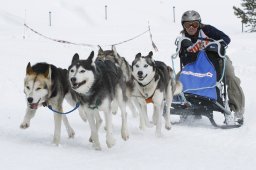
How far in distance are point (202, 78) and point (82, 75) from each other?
231 cm

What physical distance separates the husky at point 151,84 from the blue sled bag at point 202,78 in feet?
1.29

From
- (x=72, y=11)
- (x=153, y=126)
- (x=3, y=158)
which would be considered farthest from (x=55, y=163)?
(x=72, y=11)

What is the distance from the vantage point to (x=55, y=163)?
12.0 ft

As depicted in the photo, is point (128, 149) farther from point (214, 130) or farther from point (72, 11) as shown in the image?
point (72, 11)

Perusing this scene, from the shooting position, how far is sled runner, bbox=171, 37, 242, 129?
6.13 metres

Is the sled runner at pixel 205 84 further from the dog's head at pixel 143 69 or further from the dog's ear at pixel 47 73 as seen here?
the dog's ear at pixel 47 73

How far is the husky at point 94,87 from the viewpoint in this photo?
4289 millimetres

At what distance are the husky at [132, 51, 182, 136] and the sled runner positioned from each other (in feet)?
1.26

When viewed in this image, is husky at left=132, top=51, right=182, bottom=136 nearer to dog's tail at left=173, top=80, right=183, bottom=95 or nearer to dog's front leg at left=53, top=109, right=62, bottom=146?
dog's tail at left=173, top=80, right=183, bottom=95

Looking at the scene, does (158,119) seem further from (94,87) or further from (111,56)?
(94,87)

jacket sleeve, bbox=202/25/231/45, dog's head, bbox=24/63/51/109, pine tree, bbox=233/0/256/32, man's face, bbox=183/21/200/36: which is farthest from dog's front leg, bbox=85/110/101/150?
pine tree, bbox=233/0/256/32

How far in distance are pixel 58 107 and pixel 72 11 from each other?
2575 centimetres

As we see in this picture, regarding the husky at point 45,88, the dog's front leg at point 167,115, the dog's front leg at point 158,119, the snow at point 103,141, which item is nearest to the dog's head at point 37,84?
the husky at point 45,88

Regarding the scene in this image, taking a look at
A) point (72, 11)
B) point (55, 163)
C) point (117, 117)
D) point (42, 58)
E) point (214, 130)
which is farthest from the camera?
point (72, 11)
